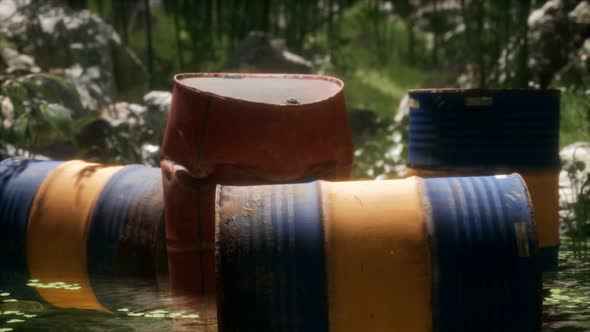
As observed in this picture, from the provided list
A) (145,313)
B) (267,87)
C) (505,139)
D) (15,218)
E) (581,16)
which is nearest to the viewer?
(145,313)

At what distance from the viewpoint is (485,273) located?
2.90 m

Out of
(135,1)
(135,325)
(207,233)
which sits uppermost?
(135,1)

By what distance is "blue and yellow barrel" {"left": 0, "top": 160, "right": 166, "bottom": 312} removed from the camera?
4617mm

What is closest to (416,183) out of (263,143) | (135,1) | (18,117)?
(263,143)

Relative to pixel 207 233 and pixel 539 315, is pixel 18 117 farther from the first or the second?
pixel 539 315

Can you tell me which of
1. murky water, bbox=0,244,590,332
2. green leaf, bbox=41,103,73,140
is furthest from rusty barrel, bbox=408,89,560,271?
green leaf, bbox=41,103,73,140

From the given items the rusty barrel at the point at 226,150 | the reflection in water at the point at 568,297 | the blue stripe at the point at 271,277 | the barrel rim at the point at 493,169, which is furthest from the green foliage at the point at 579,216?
the blue stripe at the point at 271,277

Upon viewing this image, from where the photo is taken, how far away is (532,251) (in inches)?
115

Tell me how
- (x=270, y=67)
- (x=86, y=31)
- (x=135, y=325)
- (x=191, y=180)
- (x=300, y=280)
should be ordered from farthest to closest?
(x=270, y=67)
(x=86, y=31)
(x=191, y=180)
(x=135, y=325)
(x=300, y=280)

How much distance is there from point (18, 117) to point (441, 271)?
166 inches

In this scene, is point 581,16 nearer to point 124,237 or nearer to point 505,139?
A: point 505,139

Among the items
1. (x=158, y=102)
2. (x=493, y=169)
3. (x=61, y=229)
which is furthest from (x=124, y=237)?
(x=158, y=102)

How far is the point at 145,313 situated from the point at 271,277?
1.09 meters

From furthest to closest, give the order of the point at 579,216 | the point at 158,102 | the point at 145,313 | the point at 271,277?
1. the point at 158,102
2. the point at 579,216
3. the point at 145,313
4. the point at 271,277
